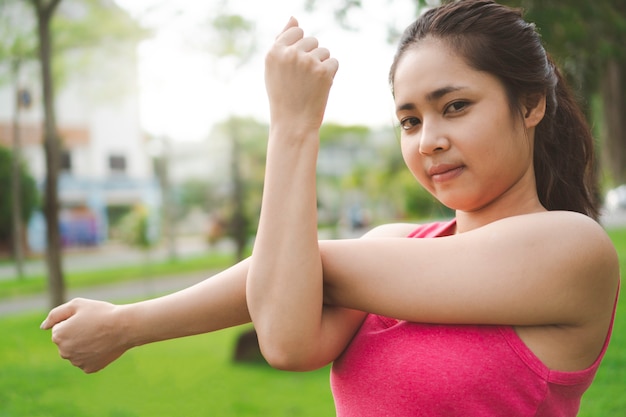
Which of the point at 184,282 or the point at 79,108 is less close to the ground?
the point at 79,108

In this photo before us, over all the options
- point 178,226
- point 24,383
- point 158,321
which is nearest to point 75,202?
point 178,226

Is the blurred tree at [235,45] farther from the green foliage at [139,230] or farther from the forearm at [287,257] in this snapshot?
the forearm at [287,257]

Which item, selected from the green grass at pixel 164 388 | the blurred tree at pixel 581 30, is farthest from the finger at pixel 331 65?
the green grass at pixel 164 388

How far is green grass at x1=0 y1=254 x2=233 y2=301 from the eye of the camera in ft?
46.9

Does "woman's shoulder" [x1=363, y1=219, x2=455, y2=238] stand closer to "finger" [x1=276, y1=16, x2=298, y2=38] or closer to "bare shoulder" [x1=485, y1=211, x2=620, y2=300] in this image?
"bare shoulder" [x1=485, y1=211, x2=620, y2=300]

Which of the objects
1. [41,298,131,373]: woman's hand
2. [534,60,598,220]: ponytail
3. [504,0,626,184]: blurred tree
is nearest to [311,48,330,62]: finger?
[534,60,598,220]: ponytail

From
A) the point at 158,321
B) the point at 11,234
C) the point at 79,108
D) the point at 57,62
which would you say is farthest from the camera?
the point at 79,108

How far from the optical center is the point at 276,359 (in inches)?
43.4

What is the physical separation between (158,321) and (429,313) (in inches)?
19.3

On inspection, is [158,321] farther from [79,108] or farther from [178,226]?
[178,226]

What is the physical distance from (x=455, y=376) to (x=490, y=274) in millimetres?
177

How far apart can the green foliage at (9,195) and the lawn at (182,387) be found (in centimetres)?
1529

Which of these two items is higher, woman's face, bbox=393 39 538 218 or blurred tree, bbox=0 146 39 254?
woman's face, bbox=393 39 538 218

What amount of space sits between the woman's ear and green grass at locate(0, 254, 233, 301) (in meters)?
13.9
